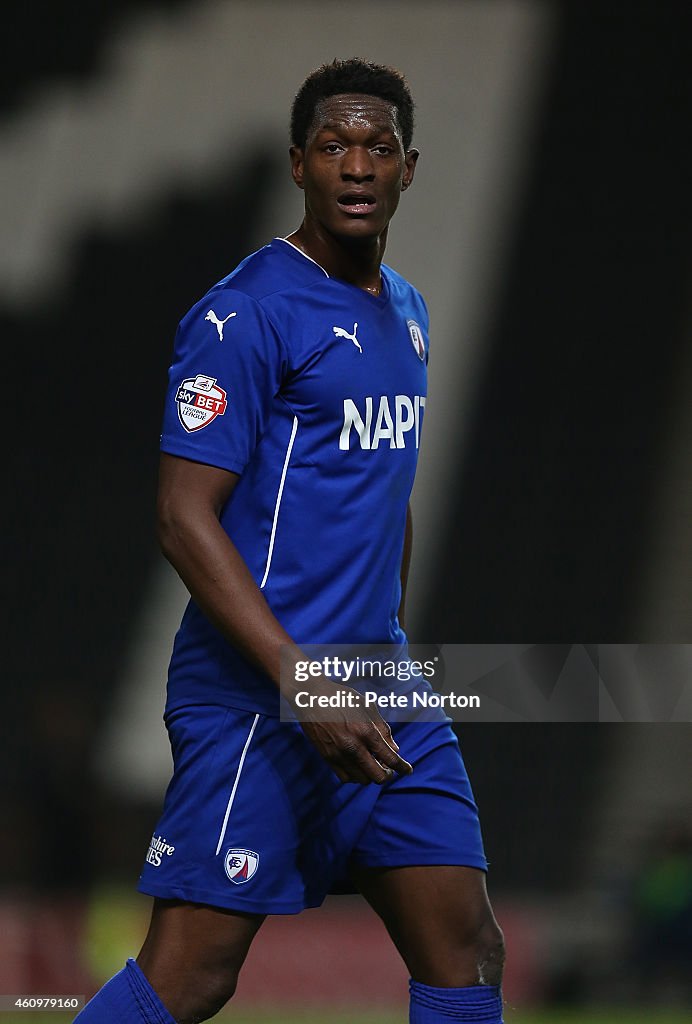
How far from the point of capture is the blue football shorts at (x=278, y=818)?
208 cm

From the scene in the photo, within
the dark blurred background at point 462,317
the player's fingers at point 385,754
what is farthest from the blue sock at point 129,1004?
the dark blurred background at point 462,317

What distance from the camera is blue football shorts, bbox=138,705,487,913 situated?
2.08 m

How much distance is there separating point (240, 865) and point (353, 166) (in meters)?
1.00

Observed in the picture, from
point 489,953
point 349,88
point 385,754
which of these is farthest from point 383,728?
point 349,88

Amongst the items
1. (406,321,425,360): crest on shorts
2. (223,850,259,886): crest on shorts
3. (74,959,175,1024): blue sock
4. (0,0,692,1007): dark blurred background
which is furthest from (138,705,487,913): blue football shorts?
(0,0,692,1007): dark blurred background

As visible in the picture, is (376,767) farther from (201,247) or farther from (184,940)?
(201,247)

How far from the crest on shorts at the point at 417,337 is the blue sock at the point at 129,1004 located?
0.99 m

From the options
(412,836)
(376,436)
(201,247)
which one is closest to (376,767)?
(412,836)

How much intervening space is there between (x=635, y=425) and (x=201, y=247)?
1.43 meters

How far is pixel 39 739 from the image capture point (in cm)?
429

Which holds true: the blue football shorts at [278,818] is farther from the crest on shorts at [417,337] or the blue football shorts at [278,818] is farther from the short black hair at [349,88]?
the short black hair at [349,88]

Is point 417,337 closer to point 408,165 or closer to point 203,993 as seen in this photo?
point 408,165

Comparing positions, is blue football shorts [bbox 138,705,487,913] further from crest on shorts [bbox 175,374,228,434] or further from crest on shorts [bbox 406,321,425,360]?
crest on shorts [bbox 406,321,425,360]

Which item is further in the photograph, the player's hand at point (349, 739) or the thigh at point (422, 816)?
the thigh at point (422, 816)
